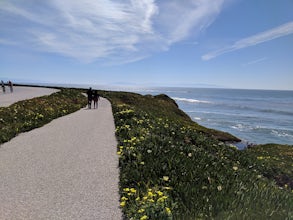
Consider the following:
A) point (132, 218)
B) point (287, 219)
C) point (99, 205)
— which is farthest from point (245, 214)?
point (99, 205)

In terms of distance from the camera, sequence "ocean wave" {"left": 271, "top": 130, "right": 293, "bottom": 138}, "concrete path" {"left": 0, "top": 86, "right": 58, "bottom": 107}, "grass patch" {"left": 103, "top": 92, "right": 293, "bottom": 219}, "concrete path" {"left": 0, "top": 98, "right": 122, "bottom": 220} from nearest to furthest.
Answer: "grass patch" {"left": 103, "top": 92, "right": 293, "bottom": 219}
"concrete path" {"left": 0, "top": 98, "right": 122, "bottom": 220}
"concrete path" {"left": 0, "top": 86, "right": 58, "bottom": 107}
"ocean wave" {"left": 271, "top": 130, "right": 293, "bottom": 138}

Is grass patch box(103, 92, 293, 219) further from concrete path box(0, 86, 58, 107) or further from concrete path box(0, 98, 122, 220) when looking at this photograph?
concrete path box(0, 86, 58, 107)

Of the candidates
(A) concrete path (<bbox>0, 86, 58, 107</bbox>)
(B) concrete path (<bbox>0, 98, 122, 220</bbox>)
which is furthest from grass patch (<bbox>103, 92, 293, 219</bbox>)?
(A) concrete path (<bbox>0, 86, 58, 107</bbox>)

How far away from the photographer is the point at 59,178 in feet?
23.2

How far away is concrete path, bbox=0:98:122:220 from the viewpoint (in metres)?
5.31

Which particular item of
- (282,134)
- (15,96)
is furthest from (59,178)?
(282,134)

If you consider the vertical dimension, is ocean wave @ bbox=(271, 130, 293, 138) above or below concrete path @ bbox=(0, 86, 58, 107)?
below

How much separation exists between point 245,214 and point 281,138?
40275mm

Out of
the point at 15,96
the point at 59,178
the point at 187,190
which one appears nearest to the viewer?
the point at 187,190

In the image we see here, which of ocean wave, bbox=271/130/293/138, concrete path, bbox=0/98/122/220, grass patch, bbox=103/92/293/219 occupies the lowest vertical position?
ocean wave, bbox=271/130/293/138

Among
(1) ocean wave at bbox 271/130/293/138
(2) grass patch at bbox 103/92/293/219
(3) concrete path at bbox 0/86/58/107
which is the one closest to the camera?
(2) grass patch at bbox 103/92/293/219

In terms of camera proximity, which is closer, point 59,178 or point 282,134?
point 59,178

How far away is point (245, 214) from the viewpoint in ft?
15.3

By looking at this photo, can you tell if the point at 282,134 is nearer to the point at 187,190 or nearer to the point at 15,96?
the point at 15,96
